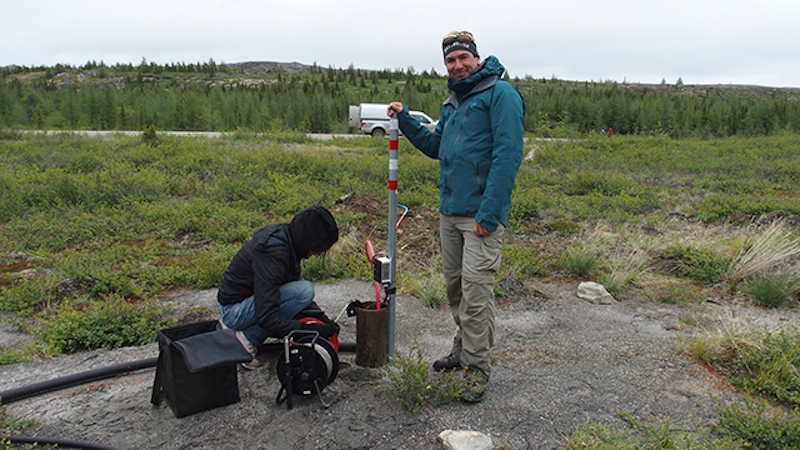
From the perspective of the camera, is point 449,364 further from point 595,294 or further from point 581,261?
point 581,261

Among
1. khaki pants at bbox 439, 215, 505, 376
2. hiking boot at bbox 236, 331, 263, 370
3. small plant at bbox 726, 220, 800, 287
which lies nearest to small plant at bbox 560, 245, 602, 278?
small plant at bbox 726, 220, 800, 287

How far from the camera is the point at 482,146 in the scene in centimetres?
321

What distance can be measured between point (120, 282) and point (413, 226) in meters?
4.38

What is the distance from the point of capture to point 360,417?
315 cm

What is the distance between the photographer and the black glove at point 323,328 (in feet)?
11.0

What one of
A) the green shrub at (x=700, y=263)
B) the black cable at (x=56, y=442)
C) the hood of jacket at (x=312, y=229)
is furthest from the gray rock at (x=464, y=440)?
the green shrub at (x=700, y=263)

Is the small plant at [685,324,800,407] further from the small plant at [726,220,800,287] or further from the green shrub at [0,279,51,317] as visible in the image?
the green shrub at [0,279,51,317]

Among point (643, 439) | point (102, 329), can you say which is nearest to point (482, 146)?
point (643, 439)

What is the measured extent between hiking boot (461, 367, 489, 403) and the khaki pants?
5 centimetres

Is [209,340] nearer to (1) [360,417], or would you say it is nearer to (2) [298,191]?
(1) [360,417]

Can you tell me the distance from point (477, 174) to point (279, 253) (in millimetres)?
1356

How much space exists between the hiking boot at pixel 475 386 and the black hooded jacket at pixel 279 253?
1.14m

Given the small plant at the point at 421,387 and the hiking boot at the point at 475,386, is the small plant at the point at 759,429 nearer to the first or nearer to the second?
the hiking boot at the point at 475,386

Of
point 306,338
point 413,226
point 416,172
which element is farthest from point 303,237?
point 416,172
